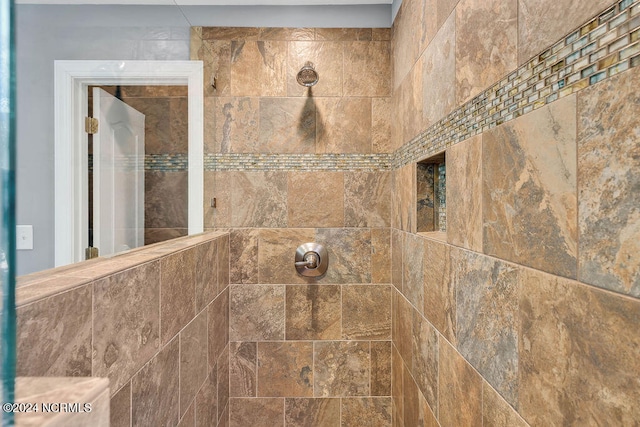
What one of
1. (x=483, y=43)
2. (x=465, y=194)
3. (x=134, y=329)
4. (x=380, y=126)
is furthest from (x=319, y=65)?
(x=134, y=329)

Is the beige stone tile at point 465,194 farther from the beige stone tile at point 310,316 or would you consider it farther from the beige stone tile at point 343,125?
the beige stone tile at point 310,316

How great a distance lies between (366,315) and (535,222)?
1.38 meters

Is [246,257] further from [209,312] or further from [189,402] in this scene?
[189,402]

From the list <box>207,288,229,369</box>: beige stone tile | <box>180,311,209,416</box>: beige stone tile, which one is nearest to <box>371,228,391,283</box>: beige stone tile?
<box>207,288,229,369</box>: beige stone tile

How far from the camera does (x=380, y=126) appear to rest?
188 cm

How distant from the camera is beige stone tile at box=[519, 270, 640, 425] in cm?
43

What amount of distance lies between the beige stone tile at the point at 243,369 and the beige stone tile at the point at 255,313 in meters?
0.05

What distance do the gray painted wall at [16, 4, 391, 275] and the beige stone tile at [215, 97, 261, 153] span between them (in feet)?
1.09

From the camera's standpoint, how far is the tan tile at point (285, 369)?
72.5 inches

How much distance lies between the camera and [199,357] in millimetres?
1304

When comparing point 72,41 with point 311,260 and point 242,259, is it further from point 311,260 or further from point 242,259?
point 311,260

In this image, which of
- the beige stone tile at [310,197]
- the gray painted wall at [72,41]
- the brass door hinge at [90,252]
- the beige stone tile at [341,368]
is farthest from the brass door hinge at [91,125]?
the beige stone tile at [341,368]

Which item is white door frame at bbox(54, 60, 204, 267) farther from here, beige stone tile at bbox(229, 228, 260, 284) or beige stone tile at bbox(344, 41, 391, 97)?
beige stone tile at bbox(344, 41, 391, 97)

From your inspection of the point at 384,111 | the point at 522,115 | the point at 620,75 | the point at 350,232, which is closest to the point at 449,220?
the point at 522,115
